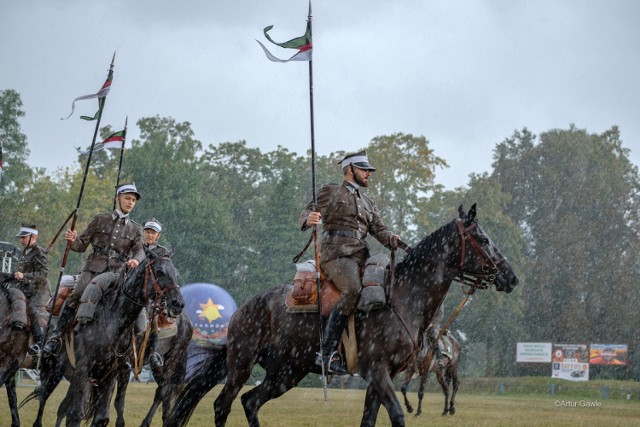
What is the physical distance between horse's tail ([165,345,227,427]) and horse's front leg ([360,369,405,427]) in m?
2.75

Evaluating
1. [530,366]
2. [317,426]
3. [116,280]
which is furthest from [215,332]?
[116,280]

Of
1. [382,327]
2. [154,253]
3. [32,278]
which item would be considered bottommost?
[382,327]

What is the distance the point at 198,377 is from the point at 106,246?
2.35 meters

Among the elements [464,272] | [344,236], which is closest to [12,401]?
[344,236]

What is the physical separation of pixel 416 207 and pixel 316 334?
179 feet

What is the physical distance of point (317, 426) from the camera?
19.7m

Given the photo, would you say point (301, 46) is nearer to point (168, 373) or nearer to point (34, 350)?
point (34, 350)

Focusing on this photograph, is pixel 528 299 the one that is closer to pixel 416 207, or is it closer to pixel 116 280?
pixel 416 207

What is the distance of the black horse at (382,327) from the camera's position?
11.9 meters

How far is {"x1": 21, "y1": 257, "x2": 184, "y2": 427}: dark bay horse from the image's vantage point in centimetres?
1208

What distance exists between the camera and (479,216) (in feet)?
206

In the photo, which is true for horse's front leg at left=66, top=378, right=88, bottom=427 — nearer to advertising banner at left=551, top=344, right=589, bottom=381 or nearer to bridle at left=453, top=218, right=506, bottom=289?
bridle at left=453, top=218, right=506, bottom=289

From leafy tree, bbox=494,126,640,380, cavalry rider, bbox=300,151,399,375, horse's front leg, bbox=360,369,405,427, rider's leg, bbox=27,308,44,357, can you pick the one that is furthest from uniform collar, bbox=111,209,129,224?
leafy tree, bbox=494,126,640,380

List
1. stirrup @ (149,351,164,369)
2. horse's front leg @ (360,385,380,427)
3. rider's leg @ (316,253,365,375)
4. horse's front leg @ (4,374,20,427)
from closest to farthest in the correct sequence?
horse's front leg @ (360,385,380,427)
rider's leg @ (316,253,365,375)
stirrup @ (149,351,164,369)
horse's front leg @ (4,374,20,427)
